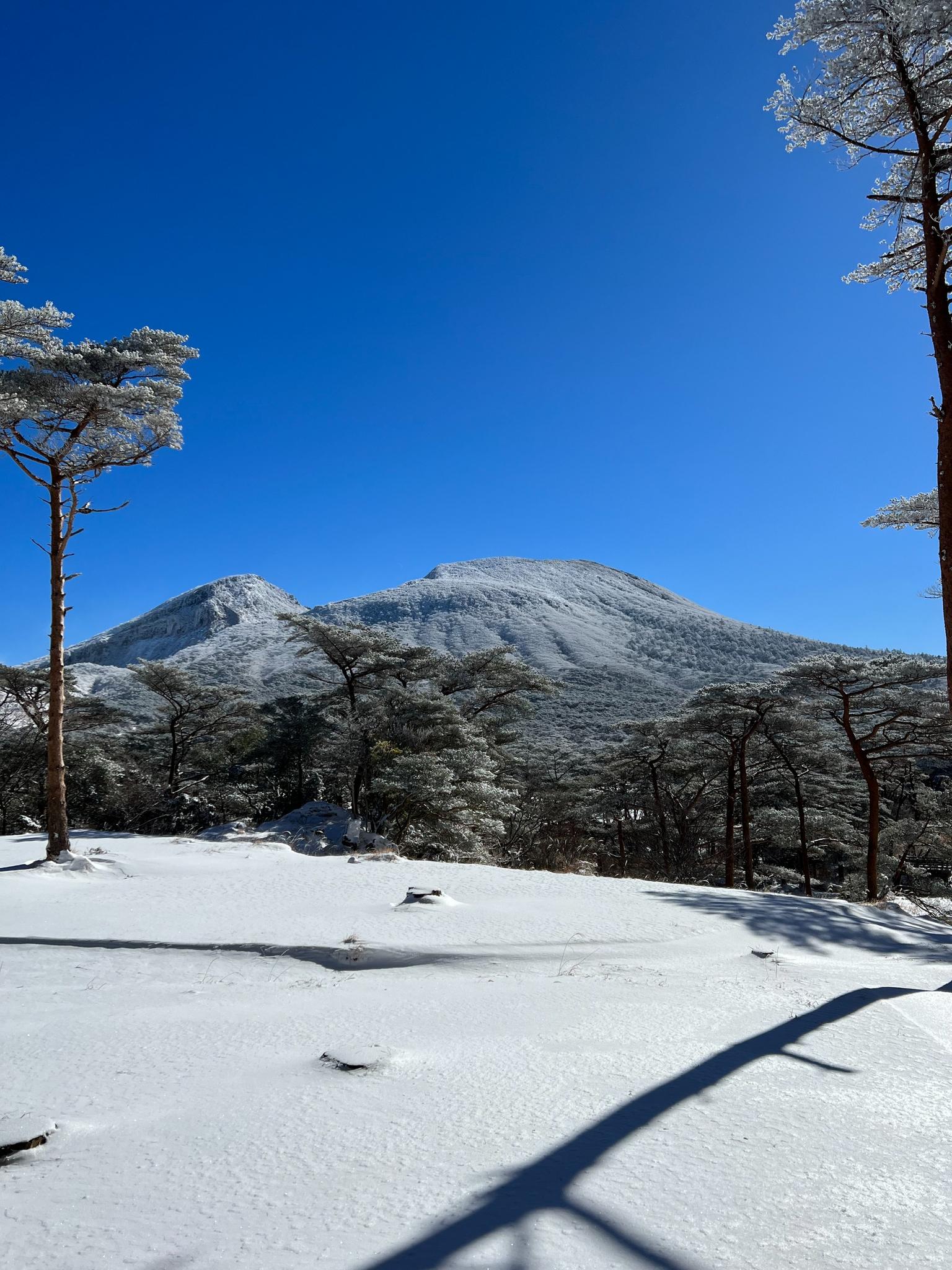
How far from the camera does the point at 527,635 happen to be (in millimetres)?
73562

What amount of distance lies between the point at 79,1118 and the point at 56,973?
201 centimetres

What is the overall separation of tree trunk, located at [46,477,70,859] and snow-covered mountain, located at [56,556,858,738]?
3333 cm

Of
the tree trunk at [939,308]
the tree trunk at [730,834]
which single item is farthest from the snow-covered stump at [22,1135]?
the tree trunk at [730,834]

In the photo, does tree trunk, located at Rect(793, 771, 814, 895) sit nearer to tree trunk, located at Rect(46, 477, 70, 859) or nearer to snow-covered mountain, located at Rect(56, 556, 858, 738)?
tree trunk, located at Rect(46, 477, 70, 859)

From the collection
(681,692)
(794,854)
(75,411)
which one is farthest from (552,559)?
(75,411)

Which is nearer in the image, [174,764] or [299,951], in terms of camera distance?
[299,951]

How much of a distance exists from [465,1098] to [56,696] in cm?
721

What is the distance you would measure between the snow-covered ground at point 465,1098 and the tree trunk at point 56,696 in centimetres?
317

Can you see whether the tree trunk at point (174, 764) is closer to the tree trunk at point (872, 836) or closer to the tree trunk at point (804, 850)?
the tree trunk at point (804, 850)

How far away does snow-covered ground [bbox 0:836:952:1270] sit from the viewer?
1.35 meters

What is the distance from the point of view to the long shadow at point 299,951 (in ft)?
12.3

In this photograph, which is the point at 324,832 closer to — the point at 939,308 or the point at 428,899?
the point at 428,899

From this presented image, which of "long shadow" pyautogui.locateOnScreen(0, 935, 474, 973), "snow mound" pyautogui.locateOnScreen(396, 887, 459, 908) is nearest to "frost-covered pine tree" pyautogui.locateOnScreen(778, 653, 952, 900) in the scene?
"snow mound" pyautogui.locateOnScreen(396, 887, 459, 908)

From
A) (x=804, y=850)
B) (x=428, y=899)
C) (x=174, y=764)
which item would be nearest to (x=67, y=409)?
(x=428, y=899)
